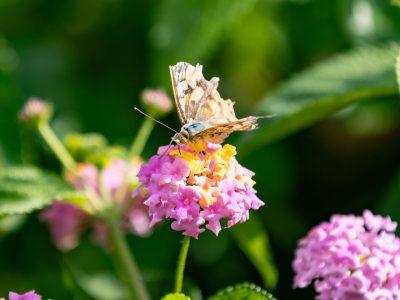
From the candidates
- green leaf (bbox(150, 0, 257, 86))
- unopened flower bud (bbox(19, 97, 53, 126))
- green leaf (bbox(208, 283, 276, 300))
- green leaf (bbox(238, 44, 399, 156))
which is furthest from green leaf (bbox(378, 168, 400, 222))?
unopened flower bud (bbox(19, 97, 53, 126))

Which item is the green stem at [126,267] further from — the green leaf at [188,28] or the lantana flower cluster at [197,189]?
the green leaf at [188,28]

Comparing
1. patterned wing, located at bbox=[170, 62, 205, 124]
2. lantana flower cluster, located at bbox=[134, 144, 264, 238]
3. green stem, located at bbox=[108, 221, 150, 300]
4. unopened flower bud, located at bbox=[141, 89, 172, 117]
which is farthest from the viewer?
unopened flower bud, located at bbox=[141, 89, 172, 117]

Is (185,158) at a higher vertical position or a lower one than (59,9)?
lower

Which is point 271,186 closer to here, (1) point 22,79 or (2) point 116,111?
(2) point 116,111

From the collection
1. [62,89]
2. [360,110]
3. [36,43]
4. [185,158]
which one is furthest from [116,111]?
[185,158]

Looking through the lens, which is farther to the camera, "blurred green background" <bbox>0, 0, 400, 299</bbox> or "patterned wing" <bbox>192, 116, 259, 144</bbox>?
"blurred green background" <bbox>0, 0, 400, 299</bbox>

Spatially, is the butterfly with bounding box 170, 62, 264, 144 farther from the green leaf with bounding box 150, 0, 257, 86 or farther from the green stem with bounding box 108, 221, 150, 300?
the green leaf with bounding box 150, 0, 257, 86

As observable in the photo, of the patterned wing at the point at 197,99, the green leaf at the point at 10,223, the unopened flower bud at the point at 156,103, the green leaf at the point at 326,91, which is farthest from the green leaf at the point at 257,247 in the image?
the green leaf at the point at 10,223

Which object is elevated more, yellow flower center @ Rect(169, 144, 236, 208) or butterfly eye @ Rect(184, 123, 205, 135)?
butterfly eye @ Rect(184, 123, 205, 135)
